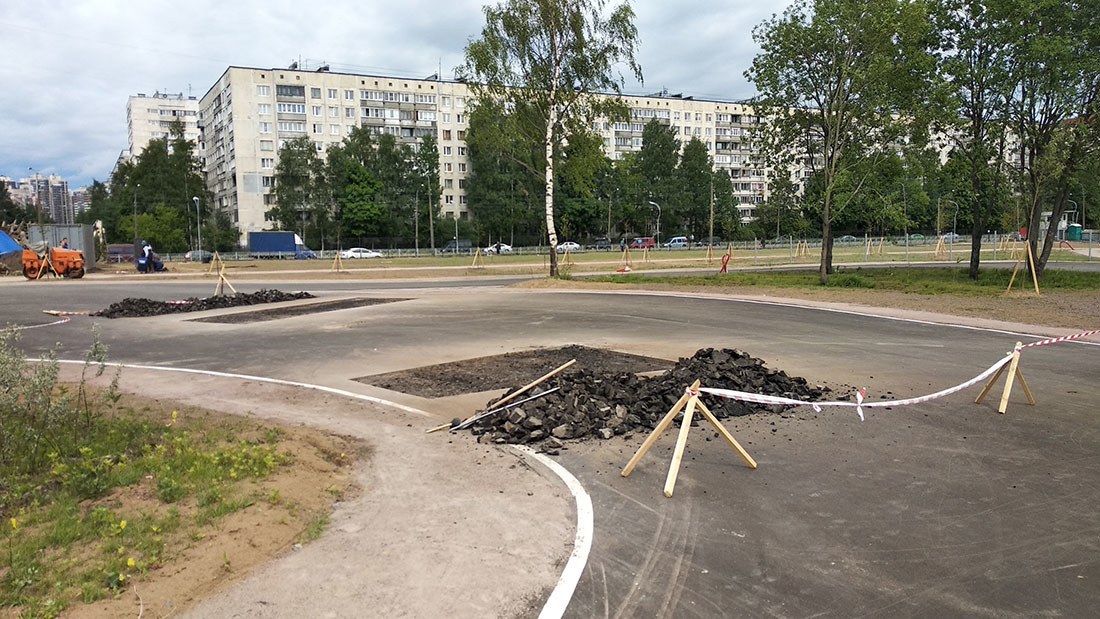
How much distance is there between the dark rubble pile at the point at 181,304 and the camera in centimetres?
1819

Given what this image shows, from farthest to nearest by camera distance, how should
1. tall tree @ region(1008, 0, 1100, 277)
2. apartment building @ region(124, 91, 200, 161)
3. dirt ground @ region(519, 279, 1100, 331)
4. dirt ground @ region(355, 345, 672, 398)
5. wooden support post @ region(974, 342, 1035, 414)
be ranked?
apartment building @ region(124, 91, 200, 161), tall tree @ region(1008, 0, 1100, 277), dirt ground @ region(519, 279, 1100, 331), dirt ground @ region(355, 345, 672, 398), wooden support post @ region(974, 342, 1035, 414)

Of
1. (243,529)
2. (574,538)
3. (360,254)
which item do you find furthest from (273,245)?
(574,538)

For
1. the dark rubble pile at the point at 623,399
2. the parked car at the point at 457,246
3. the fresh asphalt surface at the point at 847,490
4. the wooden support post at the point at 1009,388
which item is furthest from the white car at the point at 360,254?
the wooden support post at the point at 1009,388

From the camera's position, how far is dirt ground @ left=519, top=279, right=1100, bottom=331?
53.8 ft

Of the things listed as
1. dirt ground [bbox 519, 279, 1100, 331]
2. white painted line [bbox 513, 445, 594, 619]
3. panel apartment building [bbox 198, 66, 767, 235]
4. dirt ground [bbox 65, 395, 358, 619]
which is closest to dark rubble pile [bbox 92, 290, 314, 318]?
dirt ground [bbox 519, 279, 1100, 331]

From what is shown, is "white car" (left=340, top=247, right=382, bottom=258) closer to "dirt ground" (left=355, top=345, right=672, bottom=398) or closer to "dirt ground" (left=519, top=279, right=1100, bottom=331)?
"dirt ground" (left=519, top=279, right=1100, bottom=331)

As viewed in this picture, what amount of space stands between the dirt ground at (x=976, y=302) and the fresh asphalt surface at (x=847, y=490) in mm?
4194

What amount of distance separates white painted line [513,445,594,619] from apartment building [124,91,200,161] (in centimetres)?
15285

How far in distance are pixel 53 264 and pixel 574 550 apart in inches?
1617

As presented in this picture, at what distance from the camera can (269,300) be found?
21.4 metres

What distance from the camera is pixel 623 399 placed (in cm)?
761

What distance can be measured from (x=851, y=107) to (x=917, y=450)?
26.3 metres

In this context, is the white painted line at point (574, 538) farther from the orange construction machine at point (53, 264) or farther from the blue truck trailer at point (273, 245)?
the blue truck trailer at point (273, 245)

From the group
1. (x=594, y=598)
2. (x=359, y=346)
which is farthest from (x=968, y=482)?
(x=359, y=346)
